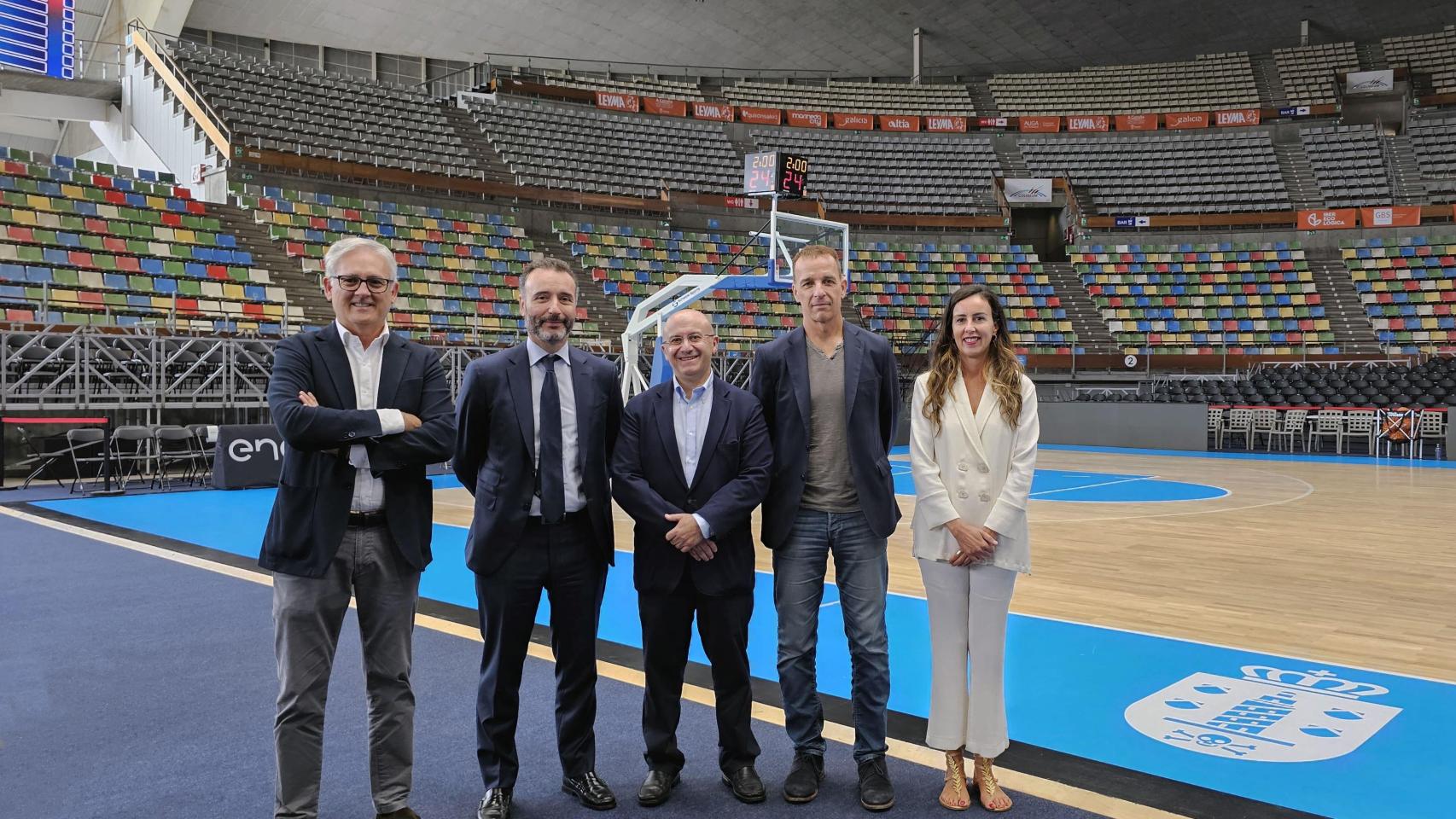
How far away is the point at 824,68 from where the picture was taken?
3631 centimetres

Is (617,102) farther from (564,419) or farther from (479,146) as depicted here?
(564,419)

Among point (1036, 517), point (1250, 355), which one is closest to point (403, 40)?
point (1250, 355)

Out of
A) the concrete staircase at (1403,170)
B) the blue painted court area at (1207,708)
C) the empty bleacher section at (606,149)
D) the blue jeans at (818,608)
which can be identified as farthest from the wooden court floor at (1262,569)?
the concrete staircase at (1403,170)

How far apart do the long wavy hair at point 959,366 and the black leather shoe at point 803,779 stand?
3.53ft

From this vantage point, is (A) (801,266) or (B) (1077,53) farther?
(B) (1077,53)

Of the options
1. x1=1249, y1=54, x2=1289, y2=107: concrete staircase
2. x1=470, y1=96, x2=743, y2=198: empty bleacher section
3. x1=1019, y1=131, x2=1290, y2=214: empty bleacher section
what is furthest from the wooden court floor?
x1=1249, y1=54, x2=1289, y2=107: concrete staircase

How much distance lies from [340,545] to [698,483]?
3.43 feet

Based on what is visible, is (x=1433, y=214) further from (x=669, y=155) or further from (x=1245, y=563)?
(x=1245, y=563)

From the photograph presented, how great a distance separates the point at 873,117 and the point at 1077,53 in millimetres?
8966

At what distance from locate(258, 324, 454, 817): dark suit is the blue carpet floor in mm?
273

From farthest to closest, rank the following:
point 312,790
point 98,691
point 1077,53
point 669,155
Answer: point 1077,53 → point 669,155 → point 98,691 → point 312,790

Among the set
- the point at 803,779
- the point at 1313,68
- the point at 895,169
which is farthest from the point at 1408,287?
the point at 803,779

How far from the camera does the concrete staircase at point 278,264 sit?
16656 mm

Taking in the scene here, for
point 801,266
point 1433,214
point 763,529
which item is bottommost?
point 763,529
